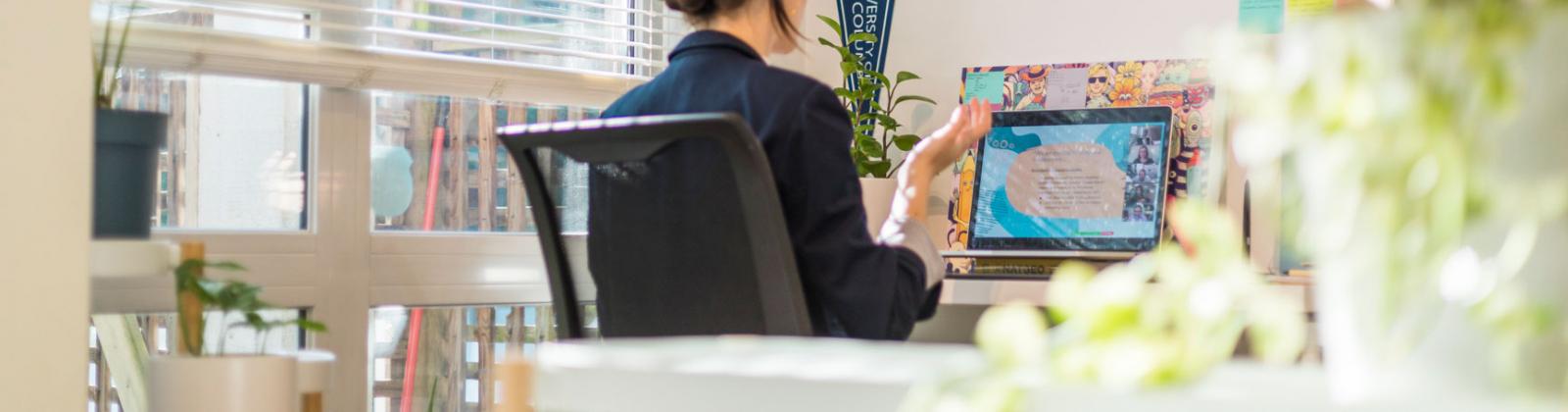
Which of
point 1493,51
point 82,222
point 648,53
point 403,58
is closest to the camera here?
point 1493,51

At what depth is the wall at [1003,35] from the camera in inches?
101

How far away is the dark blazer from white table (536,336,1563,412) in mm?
1012

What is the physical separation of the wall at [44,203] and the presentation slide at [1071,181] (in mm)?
1451

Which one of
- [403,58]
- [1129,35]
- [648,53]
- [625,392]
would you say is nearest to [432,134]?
[403,58]

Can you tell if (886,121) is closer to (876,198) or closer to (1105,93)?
(876,198)

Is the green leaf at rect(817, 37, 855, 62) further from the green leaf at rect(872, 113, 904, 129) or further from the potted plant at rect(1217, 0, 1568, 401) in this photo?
the potted plant at rect(1217, 0, 1568, 401)

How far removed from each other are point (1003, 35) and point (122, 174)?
5.21 ft

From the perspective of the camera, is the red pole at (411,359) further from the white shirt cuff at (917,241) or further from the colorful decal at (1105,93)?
the white shirt cuff at (917,241)

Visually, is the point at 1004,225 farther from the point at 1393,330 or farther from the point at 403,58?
the point at 1393,330

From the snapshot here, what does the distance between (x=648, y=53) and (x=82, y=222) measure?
1.34 meters

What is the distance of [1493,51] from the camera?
1.31 ft

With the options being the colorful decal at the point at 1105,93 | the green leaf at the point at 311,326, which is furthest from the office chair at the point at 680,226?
the colorful decal at the point at 1105,93

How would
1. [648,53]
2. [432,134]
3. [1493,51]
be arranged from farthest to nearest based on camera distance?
[648,53], [432,134], [1493,51]

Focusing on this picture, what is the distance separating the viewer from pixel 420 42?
2.35 meters
